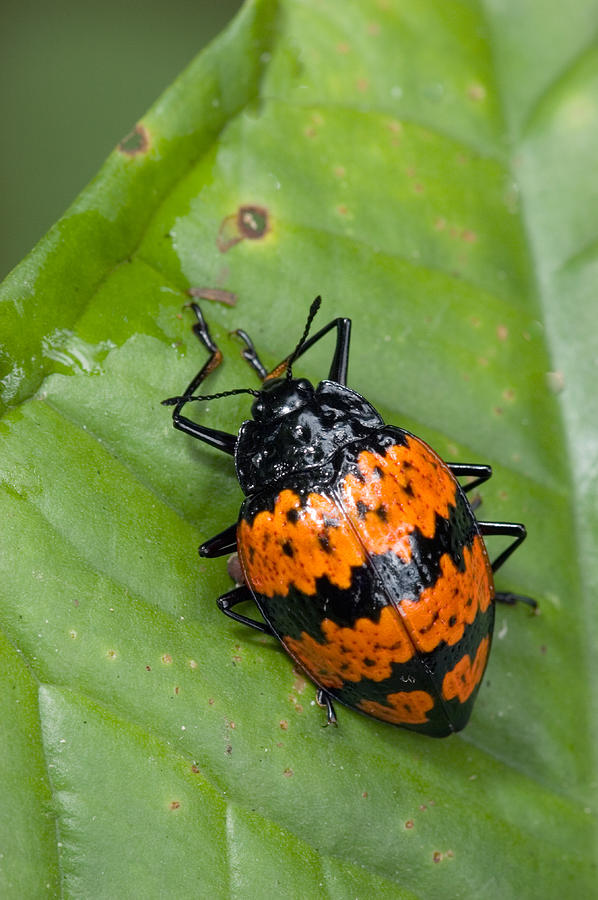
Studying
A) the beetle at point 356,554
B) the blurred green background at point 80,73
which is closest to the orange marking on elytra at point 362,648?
the beetle at point 356,554

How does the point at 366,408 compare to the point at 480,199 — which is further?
the point at 480,199

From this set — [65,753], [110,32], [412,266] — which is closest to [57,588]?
[65,753]

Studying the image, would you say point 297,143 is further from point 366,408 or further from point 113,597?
point 113,597

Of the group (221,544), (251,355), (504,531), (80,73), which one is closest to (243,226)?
(251,355)

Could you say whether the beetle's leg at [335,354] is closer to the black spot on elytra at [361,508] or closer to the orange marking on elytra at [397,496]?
the orange marking on elytra at [397,496]

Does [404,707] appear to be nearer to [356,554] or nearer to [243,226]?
[356,554]
